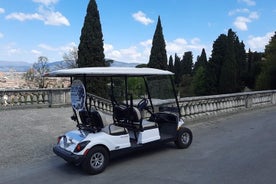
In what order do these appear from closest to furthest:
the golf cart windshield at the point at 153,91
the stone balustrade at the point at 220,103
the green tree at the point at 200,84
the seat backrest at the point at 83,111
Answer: the seat backrest at the point at 83,111, the golf cart windshield at the point at 153,91, the stone balustrade at the point at 220,103, the green tree at the point at 200,84

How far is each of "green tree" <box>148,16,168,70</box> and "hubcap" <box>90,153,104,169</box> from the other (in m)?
27.0

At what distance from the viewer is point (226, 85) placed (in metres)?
38.6

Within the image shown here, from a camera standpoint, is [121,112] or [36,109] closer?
[121,112]

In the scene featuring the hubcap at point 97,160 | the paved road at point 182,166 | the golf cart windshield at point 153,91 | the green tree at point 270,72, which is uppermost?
the green tree at point 270,72

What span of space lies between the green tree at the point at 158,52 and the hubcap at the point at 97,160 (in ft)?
88.4

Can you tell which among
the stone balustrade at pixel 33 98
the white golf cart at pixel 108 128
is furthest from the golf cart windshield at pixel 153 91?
the stone balustrade at pixel 33 98

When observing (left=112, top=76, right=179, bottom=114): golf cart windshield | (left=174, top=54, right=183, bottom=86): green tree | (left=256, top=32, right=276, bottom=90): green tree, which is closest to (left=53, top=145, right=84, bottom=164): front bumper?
(left=112, top=76, right=179, bottom=114): golf cart windshield

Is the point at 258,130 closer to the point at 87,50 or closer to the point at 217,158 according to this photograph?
the point at 217,158

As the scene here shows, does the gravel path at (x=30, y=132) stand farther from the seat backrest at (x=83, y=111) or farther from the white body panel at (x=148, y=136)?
the white body panel at (x=148, y=136)

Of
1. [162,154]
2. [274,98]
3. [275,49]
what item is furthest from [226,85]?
[162,154]

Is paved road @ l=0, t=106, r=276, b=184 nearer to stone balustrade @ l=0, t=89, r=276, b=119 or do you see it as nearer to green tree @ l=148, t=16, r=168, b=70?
stone balustrade @ l=0, t=89, r=276, b=119

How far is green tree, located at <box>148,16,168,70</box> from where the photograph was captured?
1271 inches

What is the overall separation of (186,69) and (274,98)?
175 ft

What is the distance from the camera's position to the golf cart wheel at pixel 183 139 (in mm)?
6855
